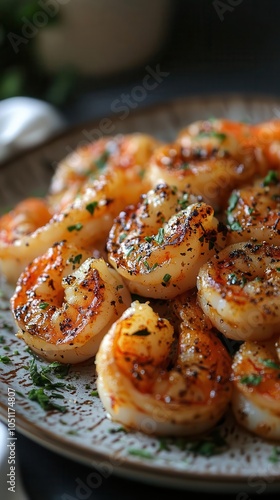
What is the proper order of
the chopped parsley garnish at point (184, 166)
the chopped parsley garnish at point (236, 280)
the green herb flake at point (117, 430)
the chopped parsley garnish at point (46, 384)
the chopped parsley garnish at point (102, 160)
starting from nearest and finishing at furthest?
the green herb flake at point (117, 430) < the chopped parsley garnish at point (236, 280) < the chopped parsley garnish at point (46, 384) < the chopped parsley garnish at point (184, 166) < the chopped parsley garnish at point (102, 160)

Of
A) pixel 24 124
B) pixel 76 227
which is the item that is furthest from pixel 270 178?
pixel 24 124

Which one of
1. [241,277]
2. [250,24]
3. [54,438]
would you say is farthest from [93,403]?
[250,24]

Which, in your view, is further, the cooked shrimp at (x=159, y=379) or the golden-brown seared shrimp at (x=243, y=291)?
the golden-brown seared shrimp at (x=243, y=291)

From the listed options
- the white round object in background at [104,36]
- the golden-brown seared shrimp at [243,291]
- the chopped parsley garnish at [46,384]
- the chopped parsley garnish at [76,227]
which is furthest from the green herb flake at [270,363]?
the white round object in background at [104,36]

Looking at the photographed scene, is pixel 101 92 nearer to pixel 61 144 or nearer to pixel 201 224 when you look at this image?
pixel 61 144

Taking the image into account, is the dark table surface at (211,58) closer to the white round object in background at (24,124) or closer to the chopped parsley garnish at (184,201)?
the white round object in background at (24,124)

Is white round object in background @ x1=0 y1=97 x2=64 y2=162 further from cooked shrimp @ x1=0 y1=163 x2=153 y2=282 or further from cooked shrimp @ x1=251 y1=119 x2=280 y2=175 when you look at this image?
cooked shrimp @ x1=251 y1=119 x2=280 y2=175
